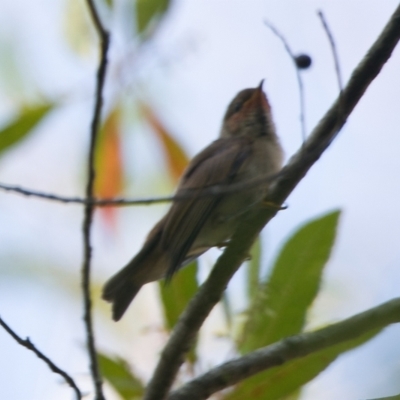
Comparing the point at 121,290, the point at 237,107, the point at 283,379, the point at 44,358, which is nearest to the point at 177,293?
the point at 121,290

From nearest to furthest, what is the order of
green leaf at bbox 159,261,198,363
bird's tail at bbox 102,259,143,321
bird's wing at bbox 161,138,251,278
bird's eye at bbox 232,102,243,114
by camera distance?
green leaf at bbox 159,261,198,363 → bird's wing at bbox 161,138,251,278 → bird's tail at bbox 102,259,143,321 → bird's eye at bbox 232,102,243,114

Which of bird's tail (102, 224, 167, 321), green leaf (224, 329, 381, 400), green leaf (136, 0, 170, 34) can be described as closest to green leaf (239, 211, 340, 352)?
green leaf (224, 329, 381, 400)

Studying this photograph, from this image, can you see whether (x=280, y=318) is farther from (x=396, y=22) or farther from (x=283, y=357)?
(x=396, y=22)

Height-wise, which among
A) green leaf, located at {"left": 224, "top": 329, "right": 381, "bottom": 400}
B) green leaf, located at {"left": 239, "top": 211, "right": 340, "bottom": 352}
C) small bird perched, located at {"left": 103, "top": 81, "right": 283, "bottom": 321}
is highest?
small bird perched, located at {"left": 103, "top": 81, "right": 283, "bottom": 321}

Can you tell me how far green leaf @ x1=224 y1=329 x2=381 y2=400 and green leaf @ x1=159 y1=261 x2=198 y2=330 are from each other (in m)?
0.53

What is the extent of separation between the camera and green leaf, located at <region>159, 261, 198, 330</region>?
3805 millimetres

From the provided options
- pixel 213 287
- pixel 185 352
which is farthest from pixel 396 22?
pixel 185 352

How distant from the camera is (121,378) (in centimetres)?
356

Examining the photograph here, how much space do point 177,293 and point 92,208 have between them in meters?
1.26

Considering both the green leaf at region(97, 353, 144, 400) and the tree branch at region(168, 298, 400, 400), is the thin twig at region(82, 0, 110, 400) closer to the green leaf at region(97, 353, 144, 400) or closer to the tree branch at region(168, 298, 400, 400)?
the tree branch at region(168, 298, 400, 400)

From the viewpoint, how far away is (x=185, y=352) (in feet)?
10.9

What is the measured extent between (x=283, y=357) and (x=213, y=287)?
0.44 metres

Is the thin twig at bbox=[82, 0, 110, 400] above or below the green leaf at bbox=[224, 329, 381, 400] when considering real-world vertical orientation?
above

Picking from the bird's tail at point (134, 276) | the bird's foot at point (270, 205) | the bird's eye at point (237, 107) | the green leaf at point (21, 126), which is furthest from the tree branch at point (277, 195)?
the bird's eye at point (237, 107)
